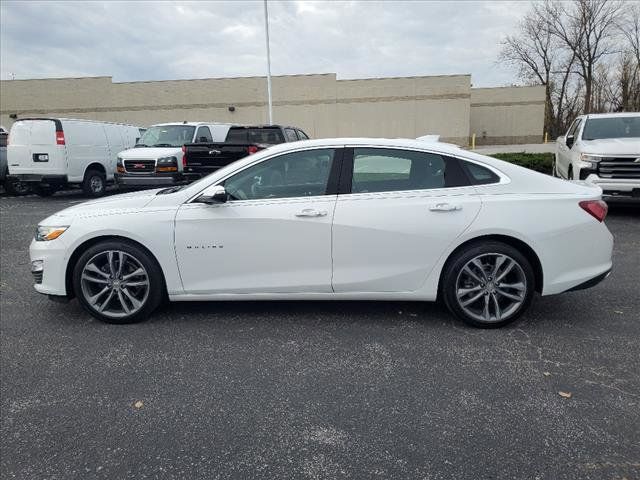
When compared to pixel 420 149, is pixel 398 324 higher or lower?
lower

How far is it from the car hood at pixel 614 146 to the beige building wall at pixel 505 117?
111 feet

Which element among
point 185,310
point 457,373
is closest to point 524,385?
point 457,373

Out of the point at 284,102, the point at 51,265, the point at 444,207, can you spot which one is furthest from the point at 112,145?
the point at 284,102

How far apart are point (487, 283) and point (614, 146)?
5832mm

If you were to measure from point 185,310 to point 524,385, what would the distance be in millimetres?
2949

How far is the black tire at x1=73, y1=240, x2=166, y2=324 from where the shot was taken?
4109mm

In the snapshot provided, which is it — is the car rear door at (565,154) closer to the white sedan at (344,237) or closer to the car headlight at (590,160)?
the car headlight at (590,160)

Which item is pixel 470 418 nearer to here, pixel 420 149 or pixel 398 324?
pixel 398 324

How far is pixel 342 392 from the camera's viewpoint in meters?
3.08

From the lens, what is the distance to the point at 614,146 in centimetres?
816

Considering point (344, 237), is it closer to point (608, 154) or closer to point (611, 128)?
point (608, 154)

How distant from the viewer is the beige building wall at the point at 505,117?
40.6 meters

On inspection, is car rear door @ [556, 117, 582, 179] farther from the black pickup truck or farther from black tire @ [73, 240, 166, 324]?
black tire @ [73, 240, 166, 324]

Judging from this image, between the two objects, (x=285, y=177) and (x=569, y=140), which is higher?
(x=569, y=140)
